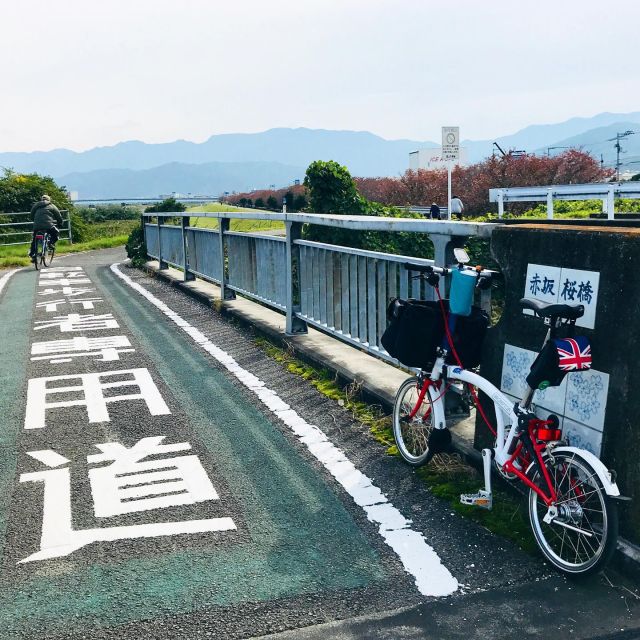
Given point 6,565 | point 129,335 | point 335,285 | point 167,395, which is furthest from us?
point 129,335

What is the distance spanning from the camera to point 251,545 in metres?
3.55

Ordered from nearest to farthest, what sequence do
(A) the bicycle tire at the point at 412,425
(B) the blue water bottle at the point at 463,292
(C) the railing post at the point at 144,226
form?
(B) the blue water bottle at the point at 463,292
(A) the bicycle tire at the point at 412,425
(C) the railing post at the point at 144,226

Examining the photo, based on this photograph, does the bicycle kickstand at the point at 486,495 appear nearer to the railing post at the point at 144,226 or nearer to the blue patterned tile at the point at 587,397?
the blue patterned tile at the point at 587,397

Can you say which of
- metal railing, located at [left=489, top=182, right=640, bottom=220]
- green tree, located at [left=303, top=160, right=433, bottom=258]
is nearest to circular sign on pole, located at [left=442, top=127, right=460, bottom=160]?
metal railing, located at [left=489, top=182, right=640, bottom=220]

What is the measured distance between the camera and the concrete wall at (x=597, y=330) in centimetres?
315

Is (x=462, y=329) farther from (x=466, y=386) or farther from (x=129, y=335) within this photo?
(x=129, y=335)

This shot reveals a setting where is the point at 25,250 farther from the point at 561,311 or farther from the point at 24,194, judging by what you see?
the point at 561,311

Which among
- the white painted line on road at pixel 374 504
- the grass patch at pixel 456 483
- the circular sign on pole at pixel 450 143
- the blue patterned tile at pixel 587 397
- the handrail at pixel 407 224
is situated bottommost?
the white painted line on road at pixel 374 504

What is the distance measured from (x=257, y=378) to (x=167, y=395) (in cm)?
85

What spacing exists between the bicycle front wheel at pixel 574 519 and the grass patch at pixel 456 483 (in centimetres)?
16

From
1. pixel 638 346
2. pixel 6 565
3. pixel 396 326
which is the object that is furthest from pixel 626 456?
pixel 6 565

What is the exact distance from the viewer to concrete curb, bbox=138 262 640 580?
3.19 meters

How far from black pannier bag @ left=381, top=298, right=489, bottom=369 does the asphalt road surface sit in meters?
0.73

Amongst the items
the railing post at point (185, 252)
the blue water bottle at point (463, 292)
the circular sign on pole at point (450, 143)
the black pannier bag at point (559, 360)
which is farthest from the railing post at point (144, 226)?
the black pannier bag at point (559, 360)
